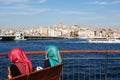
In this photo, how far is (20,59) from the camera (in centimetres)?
484

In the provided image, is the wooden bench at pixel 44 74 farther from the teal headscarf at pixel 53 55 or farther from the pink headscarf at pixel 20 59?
the teal headscarf at pixel 53 55

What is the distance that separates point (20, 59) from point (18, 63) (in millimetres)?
88

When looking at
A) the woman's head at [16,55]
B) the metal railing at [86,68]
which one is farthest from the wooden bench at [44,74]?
the metal railing at [86,68]

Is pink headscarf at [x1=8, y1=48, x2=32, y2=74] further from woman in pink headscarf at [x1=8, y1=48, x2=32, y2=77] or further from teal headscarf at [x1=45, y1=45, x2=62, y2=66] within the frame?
teal headscarf at [x1=45, y1=45, x2=62, y2=66]

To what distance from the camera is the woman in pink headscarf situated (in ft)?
15.8

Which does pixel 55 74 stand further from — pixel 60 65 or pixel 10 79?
pixel 10 79

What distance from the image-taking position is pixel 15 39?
507 feet

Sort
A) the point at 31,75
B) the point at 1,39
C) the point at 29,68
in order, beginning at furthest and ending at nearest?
the point at 1,39 → the point at 29,68 → the point at 31,75

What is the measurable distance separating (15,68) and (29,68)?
0.66 feet

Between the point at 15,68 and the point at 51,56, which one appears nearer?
the point at 15,68

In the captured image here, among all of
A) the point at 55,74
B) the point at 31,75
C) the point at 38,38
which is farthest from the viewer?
the point at 38,38

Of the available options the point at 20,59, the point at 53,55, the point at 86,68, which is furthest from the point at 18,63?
the point at 86,68

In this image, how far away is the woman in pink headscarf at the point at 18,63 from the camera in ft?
15.8

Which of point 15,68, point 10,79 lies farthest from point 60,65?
point 10,79
